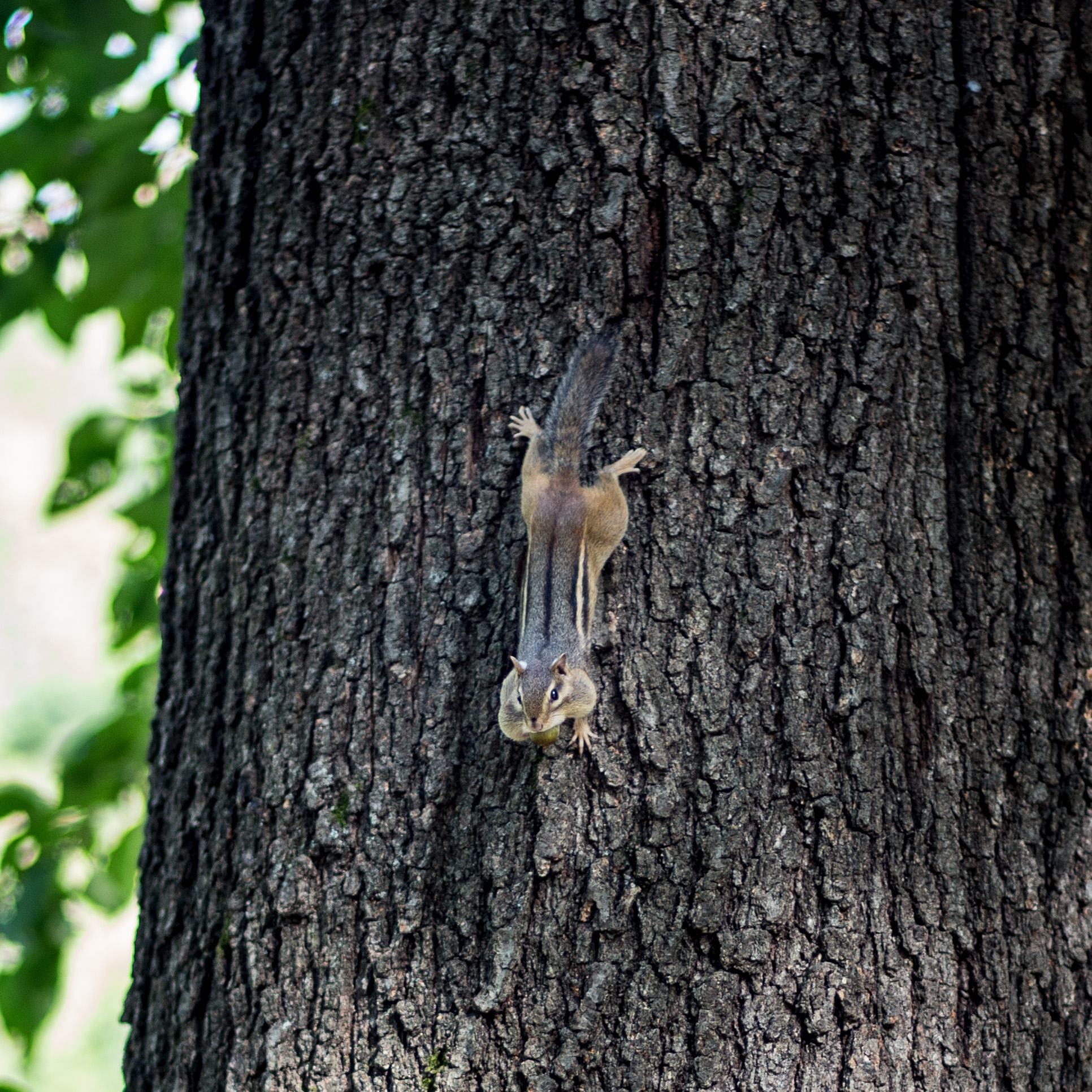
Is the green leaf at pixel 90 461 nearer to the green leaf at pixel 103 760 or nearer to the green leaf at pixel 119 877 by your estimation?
the green leaf at pixel 103 760

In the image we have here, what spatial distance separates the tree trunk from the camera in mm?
1807

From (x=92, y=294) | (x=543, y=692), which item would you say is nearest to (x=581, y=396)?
(x=543, y=692)

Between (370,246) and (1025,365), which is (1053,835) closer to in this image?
(1025,365)

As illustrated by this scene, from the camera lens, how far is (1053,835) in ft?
6.21

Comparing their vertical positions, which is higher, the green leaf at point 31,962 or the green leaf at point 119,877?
the green leaf at point 119,877

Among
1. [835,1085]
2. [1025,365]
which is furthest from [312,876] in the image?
[1025,365]

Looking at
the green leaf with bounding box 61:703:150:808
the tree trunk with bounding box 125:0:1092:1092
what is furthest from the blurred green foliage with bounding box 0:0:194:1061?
the tree trunk with bounding box 125:0:1092:1092

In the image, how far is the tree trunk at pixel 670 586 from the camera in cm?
181

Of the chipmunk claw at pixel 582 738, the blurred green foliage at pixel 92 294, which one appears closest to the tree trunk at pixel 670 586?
the chipmunk claw at pixel 582 738

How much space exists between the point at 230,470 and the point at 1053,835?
1.79 meters

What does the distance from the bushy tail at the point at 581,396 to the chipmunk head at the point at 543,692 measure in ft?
1.26

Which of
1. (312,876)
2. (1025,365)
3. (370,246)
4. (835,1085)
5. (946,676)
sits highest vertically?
(370,246)

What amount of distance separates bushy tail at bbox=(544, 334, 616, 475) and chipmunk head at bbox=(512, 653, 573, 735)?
0.38 metres

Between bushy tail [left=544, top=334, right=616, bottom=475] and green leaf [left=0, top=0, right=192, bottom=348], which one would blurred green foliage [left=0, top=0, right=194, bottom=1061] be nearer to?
green leaf [left=0, top=0, right=192, bottom=348]
